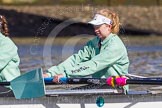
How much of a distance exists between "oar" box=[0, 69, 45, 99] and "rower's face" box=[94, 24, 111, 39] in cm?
90

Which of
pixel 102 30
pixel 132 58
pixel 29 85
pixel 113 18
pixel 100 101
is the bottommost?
pixel 132 58

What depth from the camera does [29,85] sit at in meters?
8.91

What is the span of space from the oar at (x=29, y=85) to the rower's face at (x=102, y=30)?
900 millimetres

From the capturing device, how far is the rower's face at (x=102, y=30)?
9031mm

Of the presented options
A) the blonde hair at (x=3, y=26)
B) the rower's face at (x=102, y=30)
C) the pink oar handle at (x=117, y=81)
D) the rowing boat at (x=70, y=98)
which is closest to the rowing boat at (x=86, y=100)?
the rowing boat at (x=70, y=98)

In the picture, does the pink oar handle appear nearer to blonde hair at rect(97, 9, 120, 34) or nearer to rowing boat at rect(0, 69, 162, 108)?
rowing boat at rect(0, 69, 162, 108)

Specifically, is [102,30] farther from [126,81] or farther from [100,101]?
[100,101]

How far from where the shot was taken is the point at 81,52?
952 cm

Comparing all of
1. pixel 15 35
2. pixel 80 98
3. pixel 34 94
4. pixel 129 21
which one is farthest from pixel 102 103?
pixel 129 21

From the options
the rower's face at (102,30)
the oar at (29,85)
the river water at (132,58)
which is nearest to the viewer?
the oar at (29,85)

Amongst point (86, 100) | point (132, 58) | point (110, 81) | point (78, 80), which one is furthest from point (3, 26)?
point (132, 58)

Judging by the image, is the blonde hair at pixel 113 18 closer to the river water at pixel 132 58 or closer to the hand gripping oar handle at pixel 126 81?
the hand gripping oar handle at pixel 126 81

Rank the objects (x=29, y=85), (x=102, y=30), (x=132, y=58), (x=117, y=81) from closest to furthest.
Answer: (x=117, y=81) → (x=29, y=85) → (x=102, y=30) → (x=132, y=58)

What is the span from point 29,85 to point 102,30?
1.14m
